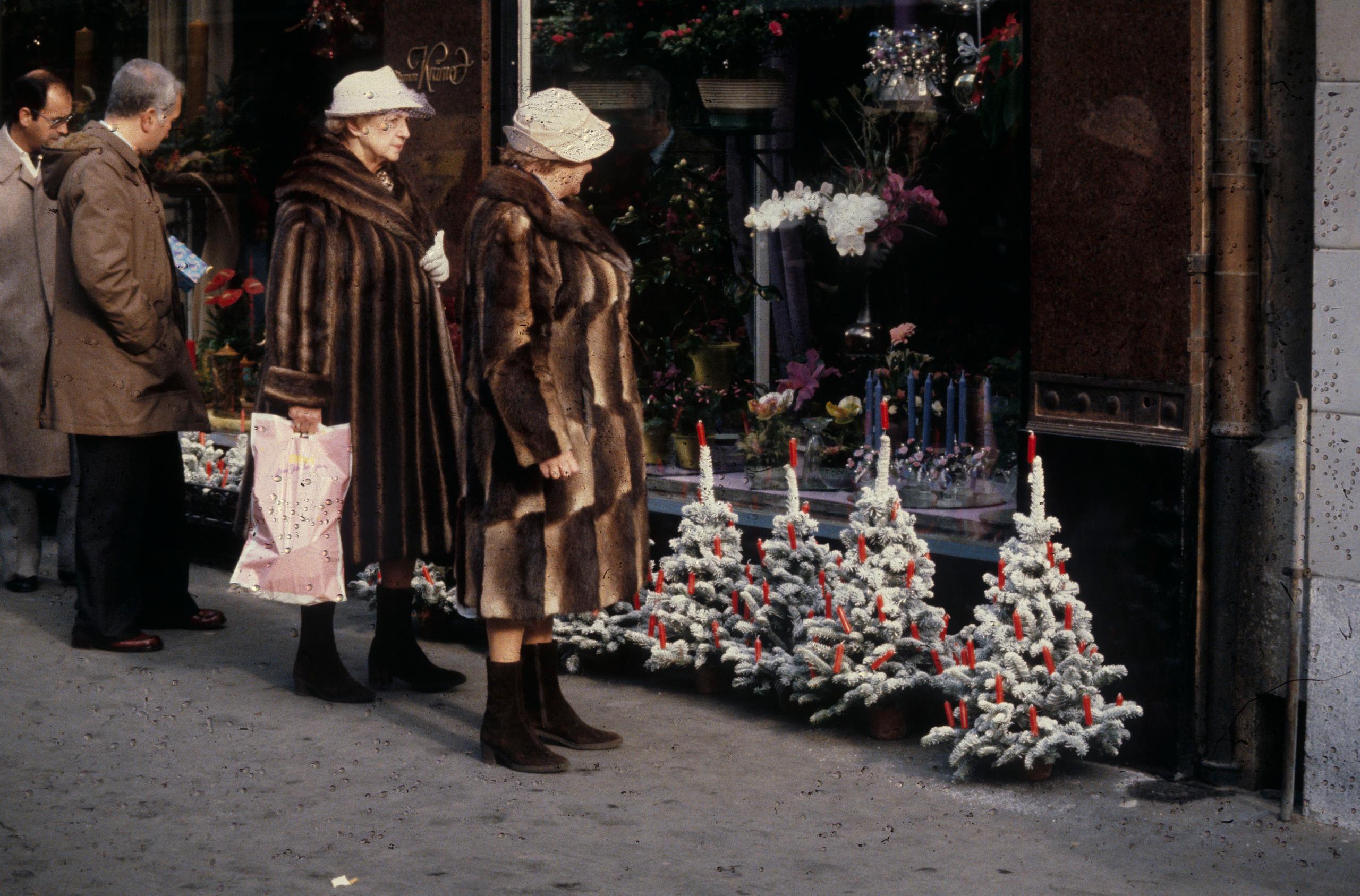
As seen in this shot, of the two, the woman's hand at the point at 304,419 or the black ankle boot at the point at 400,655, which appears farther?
the black ankle boot at the point at 400,655

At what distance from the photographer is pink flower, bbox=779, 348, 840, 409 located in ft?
22.6

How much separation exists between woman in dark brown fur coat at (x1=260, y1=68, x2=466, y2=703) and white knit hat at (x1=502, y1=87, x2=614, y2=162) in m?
0.83

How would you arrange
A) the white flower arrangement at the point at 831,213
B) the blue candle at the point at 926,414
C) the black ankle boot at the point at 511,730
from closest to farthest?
1. the black ankle boot at the point at 511,730
2. the blue candle at the point at 926,414
3. the white flower arrangement at the point at 831,213

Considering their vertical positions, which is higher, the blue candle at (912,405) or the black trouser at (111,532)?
the blue candle at (912,405)

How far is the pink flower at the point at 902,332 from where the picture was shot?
21.7 feet

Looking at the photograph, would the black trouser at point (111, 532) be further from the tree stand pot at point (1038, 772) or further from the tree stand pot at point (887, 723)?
the tree stand pot at point (1038, 772)

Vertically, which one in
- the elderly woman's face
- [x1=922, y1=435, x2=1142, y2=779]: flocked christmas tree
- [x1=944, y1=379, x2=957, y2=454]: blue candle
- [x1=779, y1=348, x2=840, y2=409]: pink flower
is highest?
the elderly woman's face

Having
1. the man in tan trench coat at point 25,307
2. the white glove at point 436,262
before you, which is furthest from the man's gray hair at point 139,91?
the white glove at point 436,262

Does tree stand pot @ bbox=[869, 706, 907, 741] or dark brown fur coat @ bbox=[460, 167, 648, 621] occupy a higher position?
dark brown fur coat @ bbox=[460, 167, 648, 621]

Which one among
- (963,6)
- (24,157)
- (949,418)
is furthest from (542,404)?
(24,157)

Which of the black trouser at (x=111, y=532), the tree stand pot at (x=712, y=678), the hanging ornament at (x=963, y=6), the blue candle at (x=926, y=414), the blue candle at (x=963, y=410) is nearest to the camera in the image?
the tree stand pot at (x=712, y=678)

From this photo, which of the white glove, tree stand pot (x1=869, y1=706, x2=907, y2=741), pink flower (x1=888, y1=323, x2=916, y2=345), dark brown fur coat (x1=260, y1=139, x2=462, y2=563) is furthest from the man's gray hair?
tree stand pot (x1=869, y1=706, x2=907, y2=741)

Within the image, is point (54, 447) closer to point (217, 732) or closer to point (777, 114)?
point (217, 732)

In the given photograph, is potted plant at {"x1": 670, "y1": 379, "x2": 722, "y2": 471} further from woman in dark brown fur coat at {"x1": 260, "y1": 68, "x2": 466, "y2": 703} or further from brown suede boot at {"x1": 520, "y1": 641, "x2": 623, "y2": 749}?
brown suede boot at {"x1": 520, "y1": 641, "x2": 623, "y2": 749}
